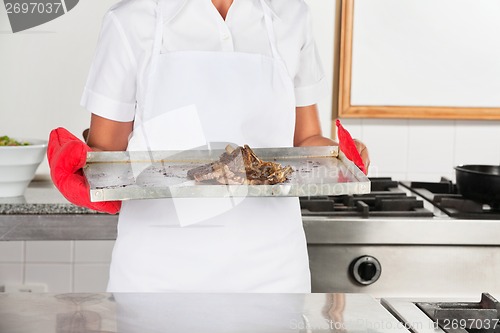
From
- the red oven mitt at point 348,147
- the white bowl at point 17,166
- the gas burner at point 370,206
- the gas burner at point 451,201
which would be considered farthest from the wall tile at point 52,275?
the red oven mitt at point 348,147

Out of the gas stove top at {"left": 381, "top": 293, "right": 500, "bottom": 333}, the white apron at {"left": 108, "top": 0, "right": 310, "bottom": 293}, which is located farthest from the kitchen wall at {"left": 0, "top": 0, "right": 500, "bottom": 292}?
the gas stove top at {"left": 381, "top": 293, "right": 500, "bottom": 333}

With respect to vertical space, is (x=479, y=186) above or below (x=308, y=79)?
below

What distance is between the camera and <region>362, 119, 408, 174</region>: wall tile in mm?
2770

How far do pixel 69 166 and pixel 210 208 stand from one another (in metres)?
0.36

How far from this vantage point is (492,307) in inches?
48.7

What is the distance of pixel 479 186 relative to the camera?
2.24 meters

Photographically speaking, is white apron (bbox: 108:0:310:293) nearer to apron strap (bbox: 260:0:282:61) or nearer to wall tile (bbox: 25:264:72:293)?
apron strap (bbox: 260:0:282:61)

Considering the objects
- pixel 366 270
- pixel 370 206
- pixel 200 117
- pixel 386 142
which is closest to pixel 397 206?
pixel 370 206

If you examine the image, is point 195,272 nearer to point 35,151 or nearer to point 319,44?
point 35,151

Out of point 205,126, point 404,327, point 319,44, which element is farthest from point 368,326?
point 319,44

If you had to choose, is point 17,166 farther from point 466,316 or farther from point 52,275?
point 466,316

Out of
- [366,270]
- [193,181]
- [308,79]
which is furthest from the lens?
[366,270]

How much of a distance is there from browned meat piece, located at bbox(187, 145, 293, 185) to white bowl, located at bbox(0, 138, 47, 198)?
3.55ft

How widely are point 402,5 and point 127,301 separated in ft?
6.23
